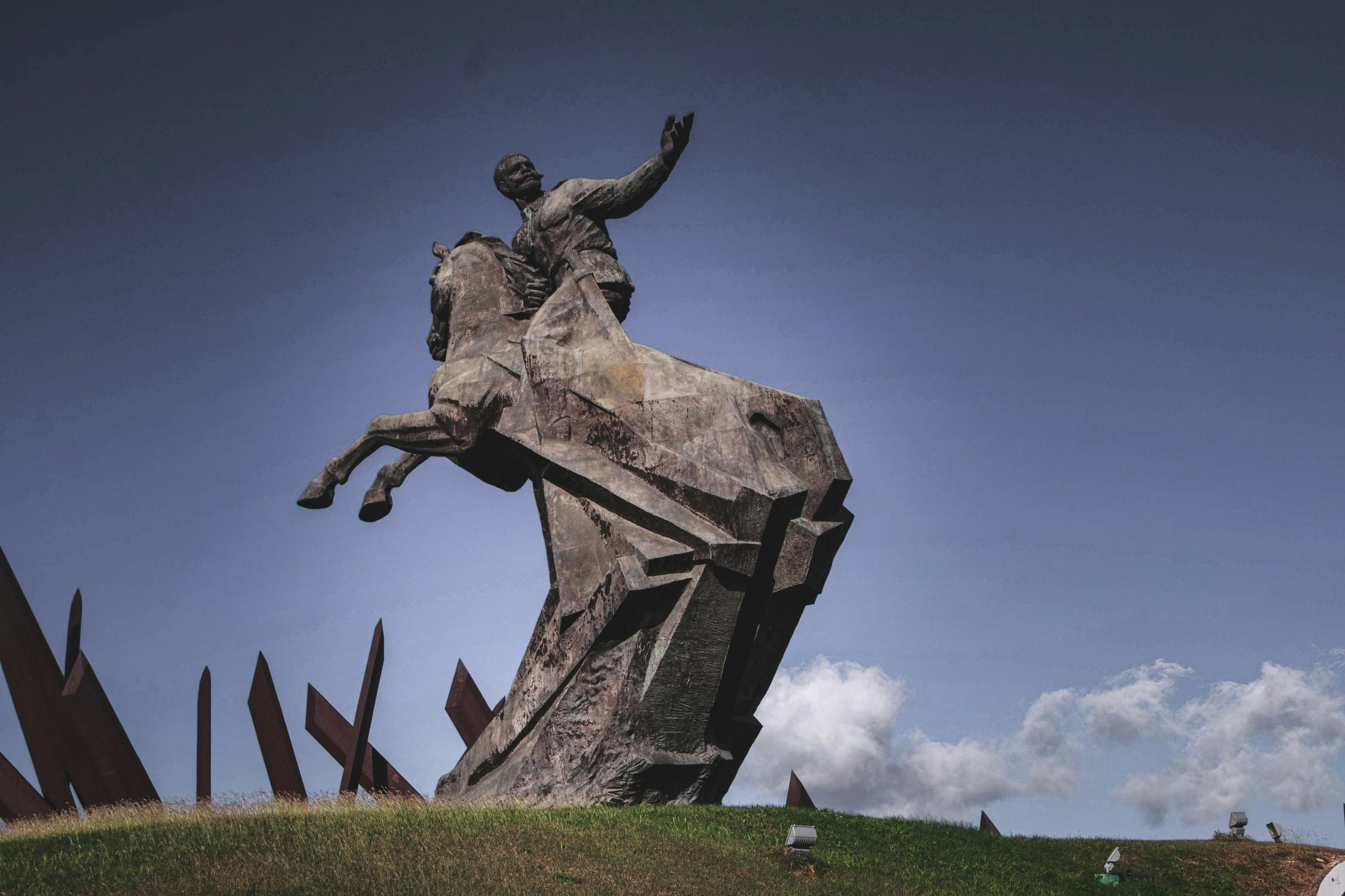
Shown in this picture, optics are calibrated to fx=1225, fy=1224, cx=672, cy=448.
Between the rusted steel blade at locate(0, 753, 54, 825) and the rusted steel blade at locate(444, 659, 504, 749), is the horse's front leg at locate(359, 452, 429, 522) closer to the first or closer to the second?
the rusted steel blade at locate(444, 659, 504, 749)

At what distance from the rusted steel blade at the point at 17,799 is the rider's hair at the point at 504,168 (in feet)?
25.5

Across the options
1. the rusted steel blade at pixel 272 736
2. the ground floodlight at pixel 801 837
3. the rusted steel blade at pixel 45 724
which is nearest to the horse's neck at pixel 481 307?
the rusted steel blade at pixel 272 736

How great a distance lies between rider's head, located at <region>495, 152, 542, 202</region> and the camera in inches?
552

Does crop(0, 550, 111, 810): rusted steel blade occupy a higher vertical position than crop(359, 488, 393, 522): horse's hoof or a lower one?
lower

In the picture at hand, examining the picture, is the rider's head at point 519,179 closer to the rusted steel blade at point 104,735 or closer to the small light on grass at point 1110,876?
the rusted steel blade at point 104,735

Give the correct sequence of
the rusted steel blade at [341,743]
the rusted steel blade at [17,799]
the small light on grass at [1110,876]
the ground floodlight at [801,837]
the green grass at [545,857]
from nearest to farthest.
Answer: the green grass at [545,857], the ground floodlight at [801,837], the small light on grass at [1110,876], the rusted steel blade at [17,799], the rusted steel blade at [341,743]

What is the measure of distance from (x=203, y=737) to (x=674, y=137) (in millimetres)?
7827

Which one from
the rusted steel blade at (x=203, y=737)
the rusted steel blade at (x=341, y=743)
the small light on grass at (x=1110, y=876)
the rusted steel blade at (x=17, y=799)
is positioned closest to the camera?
the small light on grass at (x=1110, y=876)

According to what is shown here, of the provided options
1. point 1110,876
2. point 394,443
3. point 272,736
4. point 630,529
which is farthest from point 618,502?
point 1110,876

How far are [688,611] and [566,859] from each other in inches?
117

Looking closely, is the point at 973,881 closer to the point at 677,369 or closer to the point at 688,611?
the point at 688,611

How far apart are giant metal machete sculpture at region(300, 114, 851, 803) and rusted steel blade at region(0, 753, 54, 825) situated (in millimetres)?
3550

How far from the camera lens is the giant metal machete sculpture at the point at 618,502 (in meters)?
11.0

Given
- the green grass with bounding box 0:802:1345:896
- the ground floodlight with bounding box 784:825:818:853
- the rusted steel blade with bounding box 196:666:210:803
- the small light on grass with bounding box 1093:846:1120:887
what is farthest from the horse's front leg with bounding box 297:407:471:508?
the small light on grass with bounding box 1093:846:1120:887
